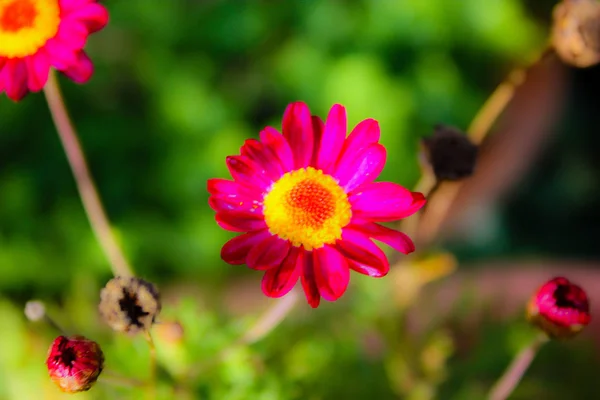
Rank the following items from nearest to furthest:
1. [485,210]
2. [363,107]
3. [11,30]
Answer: [11,30] → [363,107] → [485,210]

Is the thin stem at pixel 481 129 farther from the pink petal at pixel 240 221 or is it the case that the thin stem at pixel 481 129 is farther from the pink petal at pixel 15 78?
the pink petal at pixel 15 78

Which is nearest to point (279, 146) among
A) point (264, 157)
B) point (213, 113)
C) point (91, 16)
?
point (264, 157)

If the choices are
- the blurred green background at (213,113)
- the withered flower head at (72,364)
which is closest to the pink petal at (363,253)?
the withered flower head at (72,364)

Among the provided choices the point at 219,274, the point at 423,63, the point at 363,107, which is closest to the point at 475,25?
the point at 423,63

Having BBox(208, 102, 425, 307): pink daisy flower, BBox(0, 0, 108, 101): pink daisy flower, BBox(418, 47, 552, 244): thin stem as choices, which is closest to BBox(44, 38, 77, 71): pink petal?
BBox(0, 0, 108, 101): pink daisy flower

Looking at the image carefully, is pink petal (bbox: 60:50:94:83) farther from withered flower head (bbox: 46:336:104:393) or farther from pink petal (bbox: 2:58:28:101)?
withered flower head (bbox: 46:336:104:393)

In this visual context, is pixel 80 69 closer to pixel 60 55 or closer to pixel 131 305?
pixel 60 55

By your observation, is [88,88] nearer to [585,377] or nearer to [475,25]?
[475,25]
